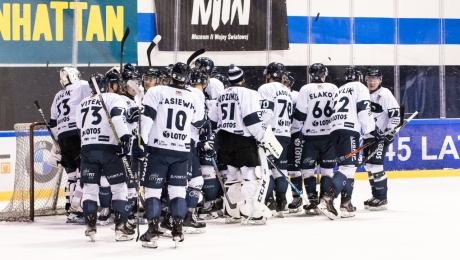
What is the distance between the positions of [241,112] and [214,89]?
87 centimetres

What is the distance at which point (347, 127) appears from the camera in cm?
911

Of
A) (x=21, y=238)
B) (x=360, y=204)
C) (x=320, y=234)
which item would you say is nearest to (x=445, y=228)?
(x=320, y=234)

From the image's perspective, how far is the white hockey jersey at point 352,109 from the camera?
359 inches

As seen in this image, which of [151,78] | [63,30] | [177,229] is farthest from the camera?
[63,30]

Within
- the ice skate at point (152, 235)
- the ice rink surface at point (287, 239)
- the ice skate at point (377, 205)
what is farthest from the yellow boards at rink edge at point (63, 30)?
the ice skate at point (152, 235)

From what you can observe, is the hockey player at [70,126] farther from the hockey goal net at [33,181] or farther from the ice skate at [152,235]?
the ice skate at [152,235]

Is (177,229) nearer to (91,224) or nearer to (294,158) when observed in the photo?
(91,224)

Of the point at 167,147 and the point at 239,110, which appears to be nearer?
the point at 167,147

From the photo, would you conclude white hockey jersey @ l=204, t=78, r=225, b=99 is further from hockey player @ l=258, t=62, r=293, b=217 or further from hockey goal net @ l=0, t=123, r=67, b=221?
hockey goal net @ l=0, t=123, r=67, b=221

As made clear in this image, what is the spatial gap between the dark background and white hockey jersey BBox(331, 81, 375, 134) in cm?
319

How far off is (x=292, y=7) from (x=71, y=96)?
4.36m

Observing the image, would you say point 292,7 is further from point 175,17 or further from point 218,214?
point 218,214

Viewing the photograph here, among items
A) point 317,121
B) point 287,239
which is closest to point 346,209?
point 317,121

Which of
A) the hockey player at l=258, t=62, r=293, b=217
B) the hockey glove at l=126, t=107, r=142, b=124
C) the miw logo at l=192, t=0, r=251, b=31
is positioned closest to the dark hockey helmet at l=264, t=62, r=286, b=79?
the hockey player at l=258, t=62, r=293, b=217
